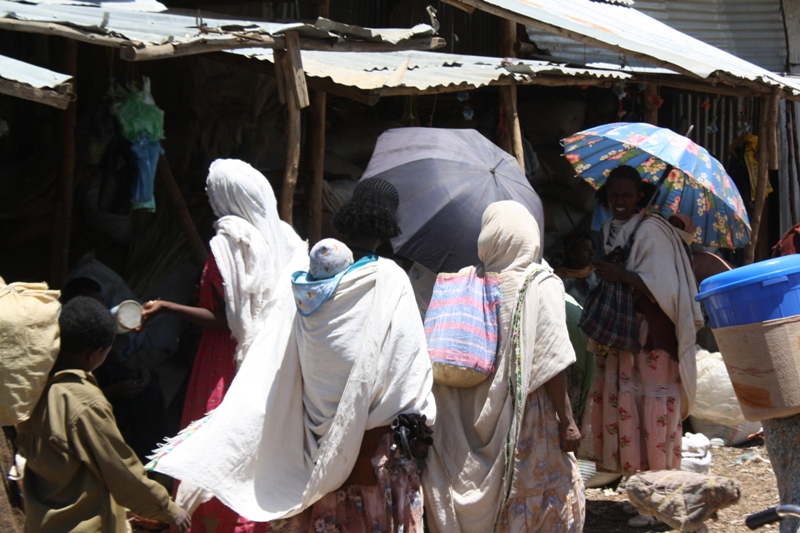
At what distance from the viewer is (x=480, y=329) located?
4133 millimetres

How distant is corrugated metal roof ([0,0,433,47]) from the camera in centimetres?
462

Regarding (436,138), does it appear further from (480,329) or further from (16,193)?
(16,193)

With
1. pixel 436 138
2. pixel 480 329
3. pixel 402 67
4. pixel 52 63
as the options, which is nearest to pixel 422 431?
pixel 480 329

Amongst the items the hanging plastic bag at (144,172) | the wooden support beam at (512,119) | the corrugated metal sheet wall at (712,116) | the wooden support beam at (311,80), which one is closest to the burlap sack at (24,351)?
the hanging plastic bag at (144,172)

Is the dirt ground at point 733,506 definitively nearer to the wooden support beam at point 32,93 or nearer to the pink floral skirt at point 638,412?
the pink floral skirt at point 638,412

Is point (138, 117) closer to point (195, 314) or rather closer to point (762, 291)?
point (195, 314)

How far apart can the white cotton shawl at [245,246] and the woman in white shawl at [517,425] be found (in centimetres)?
100

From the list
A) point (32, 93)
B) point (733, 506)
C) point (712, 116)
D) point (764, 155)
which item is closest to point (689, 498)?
point (733, 506)

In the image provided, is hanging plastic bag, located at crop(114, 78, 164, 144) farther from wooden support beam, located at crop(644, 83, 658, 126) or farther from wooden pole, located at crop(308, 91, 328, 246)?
wooden support beam, located at crop(644, 83, 658, 126)

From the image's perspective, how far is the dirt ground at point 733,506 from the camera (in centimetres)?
564

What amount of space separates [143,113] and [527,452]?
329cm

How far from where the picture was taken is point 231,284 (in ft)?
14.2

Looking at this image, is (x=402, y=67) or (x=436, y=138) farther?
(x=402, y=67)

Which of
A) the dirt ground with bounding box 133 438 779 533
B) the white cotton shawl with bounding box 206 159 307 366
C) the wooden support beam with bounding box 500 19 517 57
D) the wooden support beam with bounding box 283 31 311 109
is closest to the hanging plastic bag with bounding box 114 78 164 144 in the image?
the wooden support beam with bounding box 283 31 311 109
